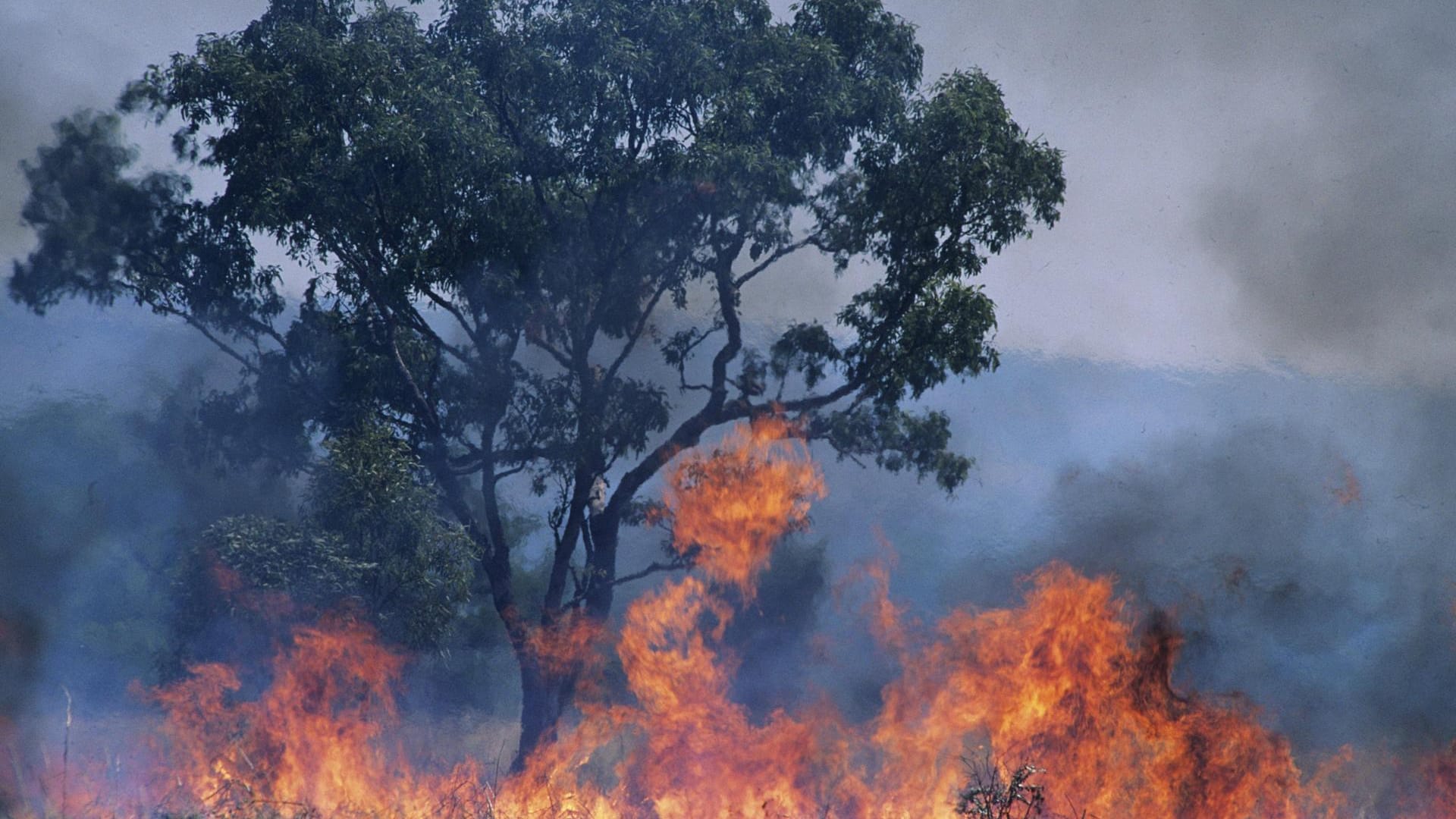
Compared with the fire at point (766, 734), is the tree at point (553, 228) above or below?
above

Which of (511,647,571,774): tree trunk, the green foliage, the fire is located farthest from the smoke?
the green foliage

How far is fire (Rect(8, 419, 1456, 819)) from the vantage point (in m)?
19.4

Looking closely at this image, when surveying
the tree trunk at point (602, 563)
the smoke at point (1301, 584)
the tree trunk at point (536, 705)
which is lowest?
the tree trunk at point (536, 705)

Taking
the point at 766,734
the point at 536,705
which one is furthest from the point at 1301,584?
the point at 536,705

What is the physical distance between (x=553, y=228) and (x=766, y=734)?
992 centimetres

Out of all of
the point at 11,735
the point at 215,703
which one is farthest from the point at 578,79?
the point at 11,735

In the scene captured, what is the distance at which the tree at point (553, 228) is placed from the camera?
20.0 m

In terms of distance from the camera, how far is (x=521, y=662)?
2192 centimetres

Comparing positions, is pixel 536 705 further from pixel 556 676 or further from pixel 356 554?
pixel 356 554

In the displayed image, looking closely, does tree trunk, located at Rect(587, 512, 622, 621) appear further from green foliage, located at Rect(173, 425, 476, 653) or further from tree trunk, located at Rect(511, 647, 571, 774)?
green foliage, located at Rect(173, 425, 476, 653)

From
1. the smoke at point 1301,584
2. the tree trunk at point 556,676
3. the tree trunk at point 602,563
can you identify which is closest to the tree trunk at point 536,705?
the tree trunk at point 556,676

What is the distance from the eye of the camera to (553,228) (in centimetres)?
2189

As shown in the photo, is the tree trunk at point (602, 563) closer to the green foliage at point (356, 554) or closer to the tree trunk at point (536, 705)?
the tree trunk at point (536, 705)

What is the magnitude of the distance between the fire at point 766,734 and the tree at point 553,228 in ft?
4.17
